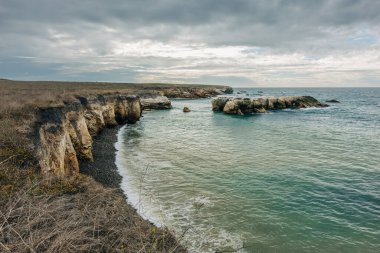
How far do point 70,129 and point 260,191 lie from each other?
1465 centimetres

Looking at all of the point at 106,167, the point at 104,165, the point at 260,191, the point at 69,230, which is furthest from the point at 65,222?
the point at 104,165

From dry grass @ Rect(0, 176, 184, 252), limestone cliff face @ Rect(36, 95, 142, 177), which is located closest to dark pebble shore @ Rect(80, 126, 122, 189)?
limestone cliff face @ Rect(36, 95, 142, 177)

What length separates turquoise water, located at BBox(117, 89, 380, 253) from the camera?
11367mm

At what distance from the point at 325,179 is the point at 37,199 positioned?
16.8m

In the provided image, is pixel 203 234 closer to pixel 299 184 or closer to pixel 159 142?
pixel 299 184

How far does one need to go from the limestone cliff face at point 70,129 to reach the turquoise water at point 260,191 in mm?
3436

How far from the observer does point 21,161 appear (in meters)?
9.59

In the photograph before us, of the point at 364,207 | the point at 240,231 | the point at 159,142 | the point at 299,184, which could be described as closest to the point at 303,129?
the point at 159,142

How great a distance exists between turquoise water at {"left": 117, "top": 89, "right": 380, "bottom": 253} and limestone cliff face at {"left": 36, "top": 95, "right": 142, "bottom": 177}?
3436mm

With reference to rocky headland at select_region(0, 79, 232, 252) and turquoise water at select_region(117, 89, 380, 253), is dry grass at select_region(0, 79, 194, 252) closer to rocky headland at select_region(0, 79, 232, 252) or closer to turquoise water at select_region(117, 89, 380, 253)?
rocky headland at select_region(0, 79, 232, 252)

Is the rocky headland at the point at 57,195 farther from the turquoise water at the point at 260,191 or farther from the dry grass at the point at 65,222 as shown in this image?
the turquoise water at the point at 260,191

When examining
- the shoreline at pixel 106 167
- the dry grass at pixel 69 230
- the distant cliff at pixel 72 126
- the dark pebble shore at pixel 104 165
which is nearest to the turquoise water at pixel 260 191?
the shoreline at pixel 106 167

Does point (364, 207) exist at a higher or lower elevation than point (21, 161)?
lower

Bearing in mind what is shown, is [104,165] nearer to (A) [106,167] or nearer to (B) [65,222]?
(A) [106,167]
